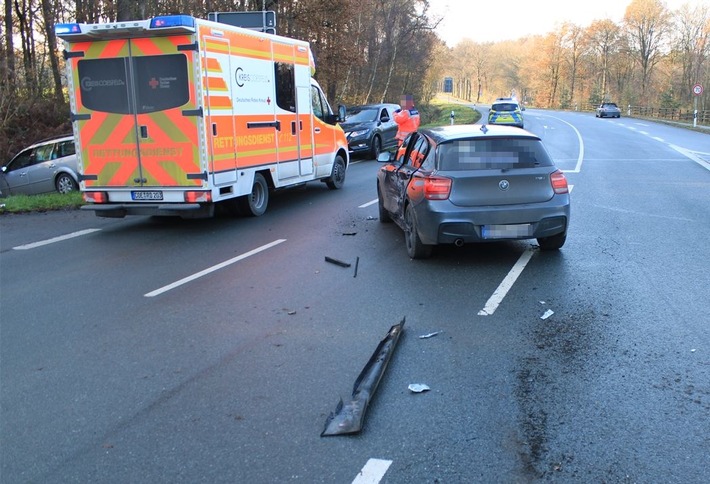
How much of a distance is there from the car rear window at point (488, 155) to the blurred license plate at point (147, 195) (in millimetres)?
4529

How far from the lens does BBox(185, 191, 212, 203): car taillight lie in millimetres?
9125

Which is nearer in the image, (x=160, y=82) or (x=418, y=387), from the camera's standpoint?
(x=418, y=387)

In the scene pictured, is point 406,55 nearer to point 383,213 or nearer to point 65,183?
point 65,183

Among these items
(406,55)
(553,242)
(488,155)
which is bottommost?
(553,242)

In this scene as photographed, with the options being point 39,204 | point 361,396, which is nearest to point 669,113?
point 39,204

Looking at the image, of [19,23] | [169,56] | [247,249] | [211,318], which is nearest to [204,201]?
[247,249]

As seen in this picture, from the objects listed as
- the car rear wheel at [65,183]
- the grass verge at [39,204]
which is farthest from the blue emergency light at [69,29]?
the car rear wheel at [65,183]

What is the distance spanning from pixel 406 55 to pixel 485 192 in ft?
132

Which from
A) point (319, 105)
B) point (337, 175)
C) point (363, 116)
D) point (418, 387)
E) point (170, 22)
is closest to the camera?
point (418, 387)

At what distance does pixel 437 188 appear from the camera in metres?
6.86

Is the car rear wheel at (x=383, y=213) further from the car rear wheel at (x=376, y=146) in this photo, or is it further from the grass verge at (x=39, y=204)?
the car rear wheel at (x=376, y=146)

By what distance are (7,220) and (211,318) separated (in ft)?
25.1

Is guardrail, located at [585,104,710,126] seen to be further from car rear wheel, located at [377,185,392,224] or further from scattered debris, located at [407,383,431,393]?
scattered debris, located at [407,383,431,393]

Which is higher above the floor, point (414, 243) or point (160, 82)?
point (160, 82)
